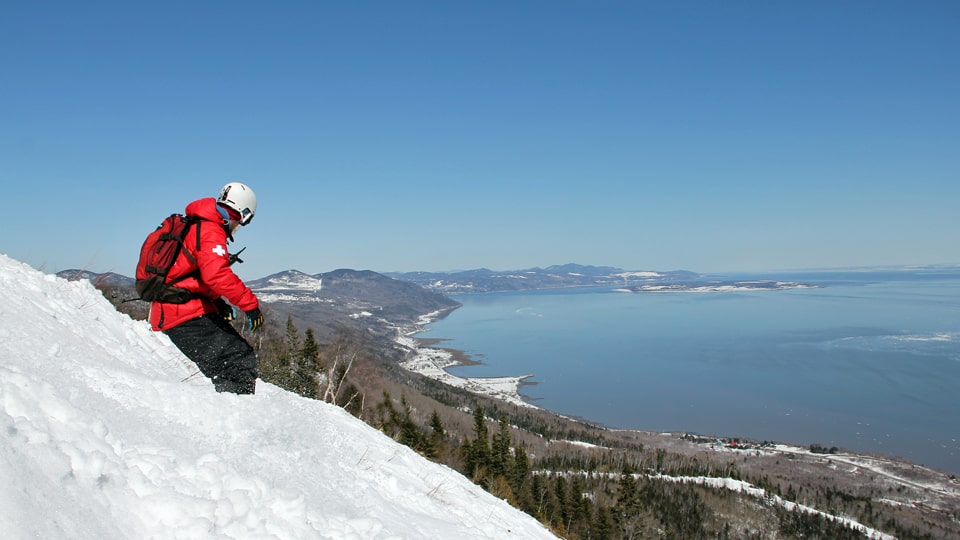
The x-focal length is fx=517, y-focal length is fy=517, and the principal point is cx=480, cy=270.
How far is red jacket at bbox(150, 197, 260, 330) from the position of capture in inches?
182

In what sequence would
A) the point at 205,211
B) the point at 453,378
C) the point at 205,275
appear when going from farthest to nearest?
the point at 453,378, the point at 205,211, the point at 205,275

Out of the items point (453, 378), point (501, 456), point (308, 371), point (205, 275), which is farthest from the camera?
point (453, 378)

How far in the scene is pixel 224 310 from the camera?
5.12 metres

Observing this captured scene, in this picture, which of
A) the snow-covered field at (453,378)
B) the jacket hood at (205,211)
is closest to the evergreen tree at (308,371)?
the jacket hood at (205,211)

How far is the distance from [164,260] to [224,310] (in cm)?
76

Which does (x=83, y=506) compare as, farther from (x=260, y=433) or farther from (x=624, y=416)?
(x=624, y=416)

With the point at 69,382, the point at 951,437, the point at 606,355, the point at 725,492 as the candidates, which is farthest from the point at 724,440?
the point at 69,382

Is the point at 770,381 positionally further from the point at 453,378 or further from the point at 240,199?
the point at 240,199

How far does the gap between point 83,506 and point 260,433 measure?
6.09ft

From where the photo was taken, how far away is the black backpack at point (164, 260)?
460cm

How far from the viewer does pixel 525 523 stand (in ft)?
24.5

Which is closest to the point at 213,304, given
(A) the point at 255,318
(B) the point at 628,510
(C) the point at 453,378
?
(A) the point at 255,318

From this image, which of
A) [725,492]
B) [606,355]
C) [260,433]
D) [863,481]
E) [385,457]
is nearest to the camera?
[260,433]

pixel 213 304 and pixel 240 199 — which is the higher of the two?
pixel 240 199
